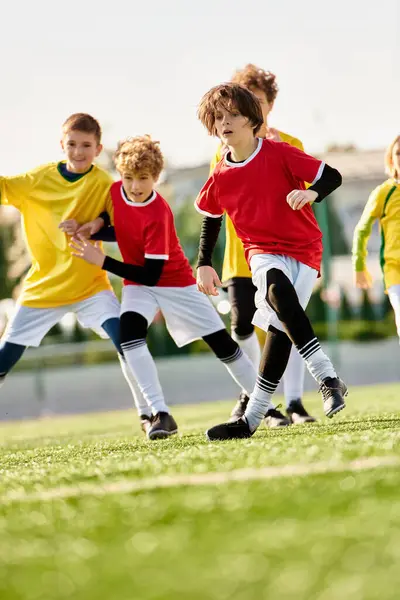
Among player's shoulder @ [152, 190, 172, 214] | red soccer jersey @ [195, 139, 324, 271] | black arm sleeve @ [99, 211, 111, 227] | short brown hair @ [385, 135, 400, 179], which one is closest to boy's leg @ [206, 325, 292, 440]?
red soccer jersey @ [195, 139, 324, 271]

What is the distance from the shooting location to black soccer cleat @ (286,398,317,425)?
19.2ft

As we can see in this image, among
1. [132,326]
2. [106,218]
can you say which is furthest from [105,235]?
[132,326]

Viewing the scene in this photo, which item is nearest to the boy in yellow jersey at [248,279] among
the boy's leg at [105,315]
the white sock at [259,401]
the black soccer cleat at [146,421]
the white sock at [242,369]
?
the white sock at [242,369]

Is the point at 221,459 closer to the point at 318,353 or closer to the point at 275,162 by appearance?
the point at 318,353

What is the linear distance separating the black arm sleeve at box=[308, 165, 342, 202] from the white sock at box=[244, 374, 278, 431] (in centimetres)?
83

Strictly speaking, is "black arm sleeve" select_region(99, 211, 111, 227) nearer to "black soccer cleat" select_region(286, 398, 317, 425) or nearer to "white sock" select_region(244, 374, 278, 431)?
"black soccer cleat" select_region(286, 398, 317, 425)

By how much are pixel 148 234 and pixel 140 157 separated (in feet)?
1.36

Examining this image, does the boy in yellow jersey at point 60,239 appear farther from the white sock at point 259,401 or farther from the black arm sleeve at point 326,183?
the black arm sleeve at point 326,183

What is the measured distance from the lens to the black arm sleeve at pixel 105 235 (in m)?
5.59

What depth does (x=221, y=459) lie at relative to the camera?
131 inches

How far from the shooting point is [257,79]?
5816 mm

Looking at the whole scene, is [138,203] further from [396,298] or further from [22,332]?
[396,298]

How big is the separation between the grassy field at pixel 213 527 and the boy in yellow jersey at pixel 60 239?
7.30ft

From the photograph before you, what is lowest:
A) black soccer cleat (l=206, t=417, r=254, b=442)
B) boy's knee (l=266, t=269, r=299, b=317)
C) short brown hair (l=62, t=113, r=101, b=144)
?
black soccer cleat (l=206, t=417, r=254, b=442)
